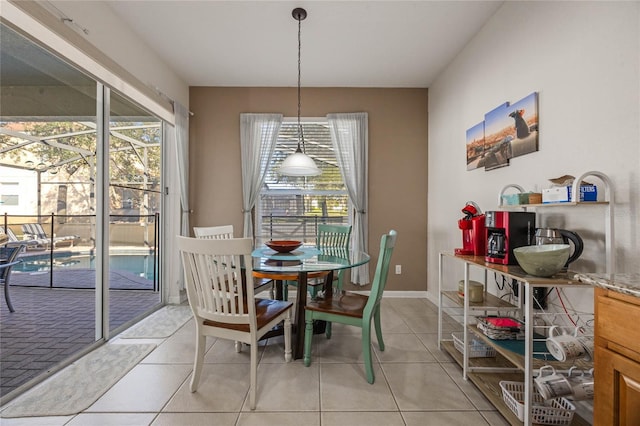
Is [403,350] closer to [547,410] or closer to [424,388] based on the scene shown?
[424,388]

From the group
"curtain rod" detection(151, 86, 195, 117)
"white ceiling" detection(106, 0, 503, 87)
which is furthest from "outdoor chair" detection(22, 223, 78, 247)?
"white ceiling" detection(106, 0, 503, 87)

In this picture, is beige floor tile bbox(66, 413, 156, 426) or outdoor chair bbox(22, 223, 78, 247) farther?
outdoor chair bbox(22, 223, 78, 247)

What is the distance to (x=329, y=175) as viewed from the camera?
3877 mm

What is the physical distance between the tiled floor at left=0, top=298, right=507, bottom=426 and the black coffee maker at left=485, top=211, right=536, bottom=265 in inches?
34.5

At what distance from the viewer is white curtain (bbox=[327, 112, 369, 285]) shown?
3684mm

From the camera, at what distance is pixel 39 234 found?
6.24 ft

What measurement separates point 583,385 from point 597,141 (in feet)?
3.84

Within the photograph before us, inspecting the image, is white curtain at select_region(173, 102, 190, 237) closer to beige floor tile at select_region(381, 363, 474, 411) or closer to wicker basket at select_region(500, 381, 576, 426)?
beige floor tile at select_region(381, 363, 474, 411)

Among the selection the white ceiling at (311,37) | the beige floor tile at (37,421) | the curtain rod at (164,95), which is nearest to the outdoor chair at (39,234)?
the beige floor tile at (37,421)

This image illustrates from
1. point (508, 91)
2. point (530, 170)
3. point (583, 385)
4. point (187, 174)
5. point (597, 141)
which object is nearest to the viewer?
point (583, 385)

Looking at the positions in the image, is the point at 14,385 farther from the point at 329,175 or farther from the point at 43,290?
the point at 329,175

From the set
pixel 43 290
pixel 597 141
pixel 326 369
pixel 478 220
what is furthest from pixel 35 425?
pixel 597 141

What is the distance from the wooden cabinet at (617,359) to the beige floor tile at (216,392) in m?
1.64

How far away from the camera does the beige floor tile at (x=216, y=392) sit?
1650 millimetres
